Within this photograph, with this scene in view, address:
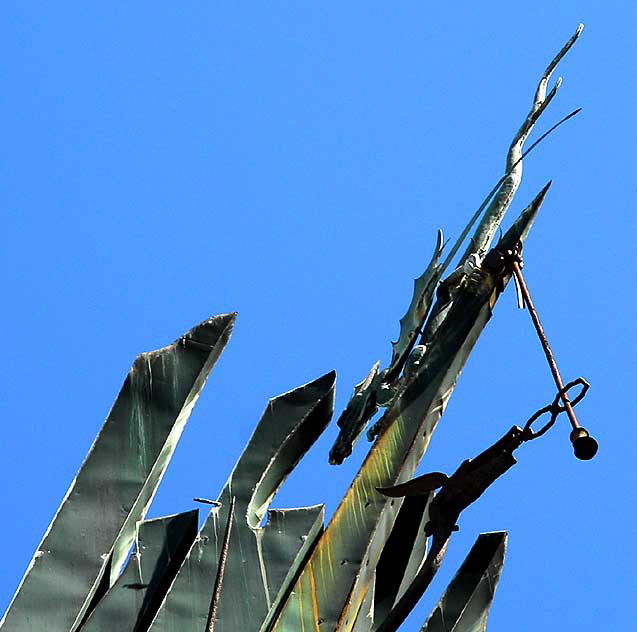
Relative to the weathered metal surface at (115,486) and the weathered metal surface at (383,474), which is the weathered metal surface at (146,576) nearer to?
the weathered metal surface at (115,486)

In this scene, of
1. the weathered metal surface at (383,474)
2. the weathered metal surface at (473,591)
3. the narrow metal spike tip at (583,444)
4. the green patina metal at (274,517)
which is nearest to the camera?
the narrow metal spike tip at (583,444)

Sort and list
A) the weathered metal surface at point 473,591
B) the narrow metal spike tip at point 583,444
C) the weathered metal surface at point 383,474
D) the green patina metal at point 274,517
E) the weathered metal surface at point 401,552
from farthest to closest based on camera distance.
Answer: the weathered metal surface at point 473,591, the weathered metal surface at point 401,552, the green patina metal at point 274,517, the weathered metal surface at point 383,474, the narrow metal spike tip at point 583,444

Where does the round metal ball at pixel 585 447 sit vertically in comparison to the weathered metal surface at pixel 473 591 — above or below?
below

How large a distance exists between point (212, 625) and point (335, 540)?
2.28 ft

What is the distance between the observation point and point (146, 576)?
8.28 meters

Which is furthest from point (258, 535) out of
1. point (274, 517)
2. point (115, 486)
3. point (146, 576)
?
point (115, 486)

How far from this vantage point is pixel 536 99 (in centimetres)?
952

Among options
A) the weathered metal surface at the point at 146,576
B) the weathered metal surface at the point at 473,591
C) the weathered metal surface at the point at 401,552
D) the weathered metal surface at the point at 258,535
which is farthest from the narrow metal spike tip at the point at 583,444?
the weathered metal surface at the point at 146,576

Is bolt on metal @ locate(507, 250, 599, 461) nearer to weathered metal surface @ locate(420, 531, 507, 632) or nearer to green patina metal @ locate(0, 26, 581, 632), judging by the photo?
green patina metal @ locate(0, 26, 581, 632)

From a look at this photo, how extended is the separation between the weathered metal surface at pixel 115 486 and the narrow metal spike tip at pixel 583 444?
7.88ft

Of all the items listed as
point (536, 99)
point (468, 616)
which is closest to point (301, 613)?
point (468, 616)

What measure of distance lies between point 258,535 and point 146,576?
59 cm

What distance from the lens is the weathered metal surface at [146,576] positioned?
807 centimetres

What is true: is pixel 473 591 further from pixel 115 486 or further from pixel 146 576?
pixel 115 486
